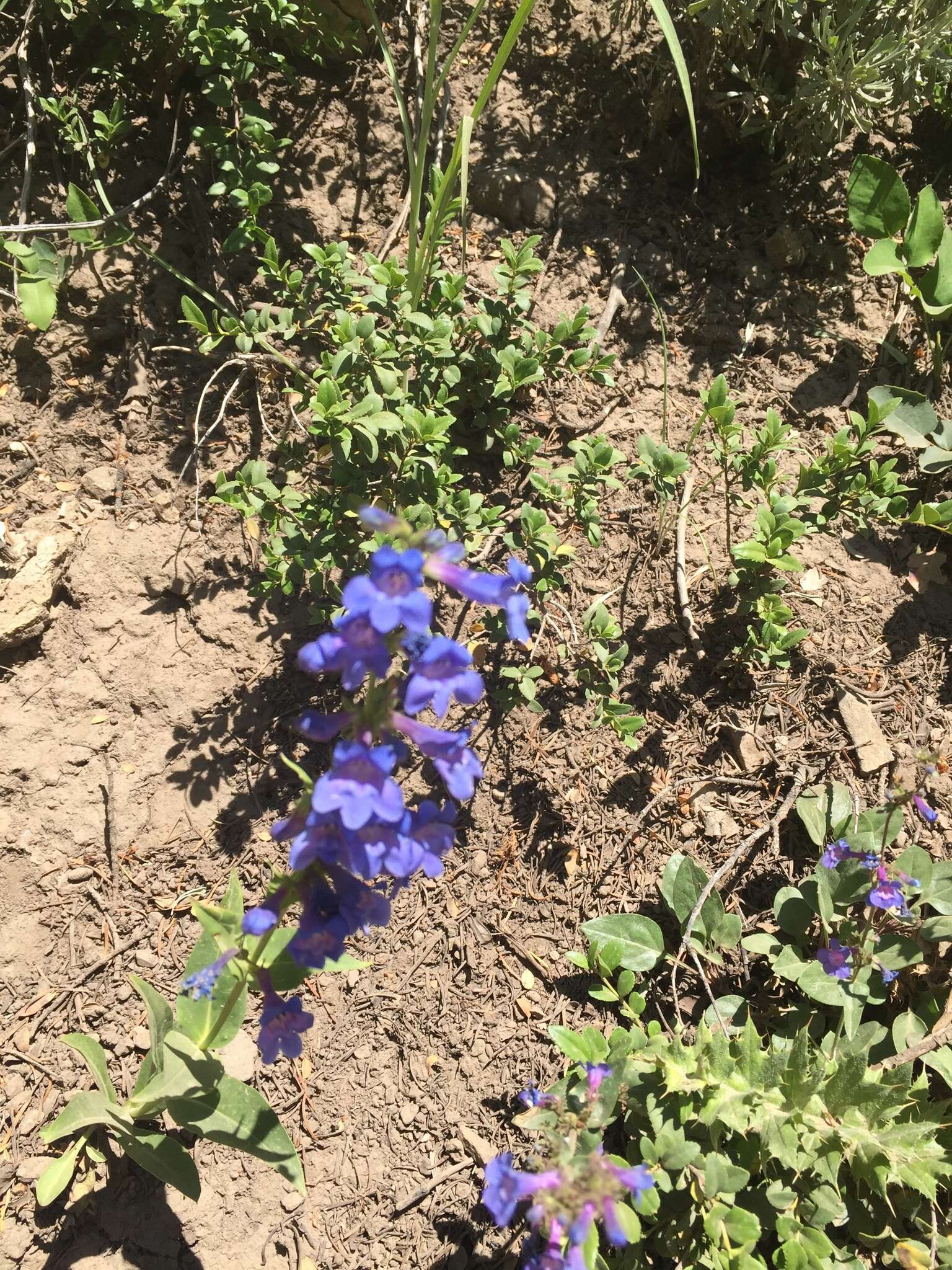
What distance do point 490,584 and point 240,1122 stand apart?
1.49 m

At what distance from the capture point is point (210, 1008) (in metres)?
2.10

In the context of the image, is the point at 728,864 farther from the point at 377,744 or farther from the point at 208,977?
the point at 208,977

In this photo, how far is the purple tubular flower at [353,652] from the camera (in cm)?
153

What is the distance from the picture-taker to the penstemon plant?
151cm

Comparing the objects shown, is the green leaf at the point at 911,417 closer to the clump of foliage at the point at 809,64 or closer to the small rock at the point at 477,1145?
the clump of foliage at the point at 809,64

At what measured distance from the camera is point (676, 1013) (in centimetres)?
260

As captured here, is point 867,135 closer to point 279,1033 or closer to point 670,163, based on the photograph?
point 670,163

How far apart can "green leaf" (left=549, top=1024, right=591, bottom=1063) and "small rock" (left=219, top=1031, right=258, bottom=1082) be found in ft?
3.00

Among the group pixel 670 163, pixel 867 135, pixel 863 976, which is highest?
pixel 867 135

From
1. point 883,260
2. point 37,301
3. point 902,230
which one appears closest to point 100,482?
point 37,301

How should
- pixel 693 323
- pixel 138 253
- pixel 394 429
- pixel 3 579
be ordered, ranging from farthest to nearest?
pixel 693 323, pixel 138 253, pixel 3 579, pixel 394 429

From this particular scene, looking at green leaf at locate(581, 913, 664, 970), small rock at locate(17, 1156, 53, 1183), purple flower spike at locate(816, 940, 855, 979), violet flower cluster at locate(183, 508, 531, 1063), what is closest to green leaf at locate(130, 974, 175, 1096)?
small rock at locate(17, 1156, 53, 1183)

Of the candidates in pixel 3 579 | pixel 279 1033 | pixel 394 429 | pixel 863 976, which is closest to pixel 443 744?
pixel 279 1033

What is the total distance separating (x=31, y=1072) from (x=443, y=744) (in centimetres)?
190
